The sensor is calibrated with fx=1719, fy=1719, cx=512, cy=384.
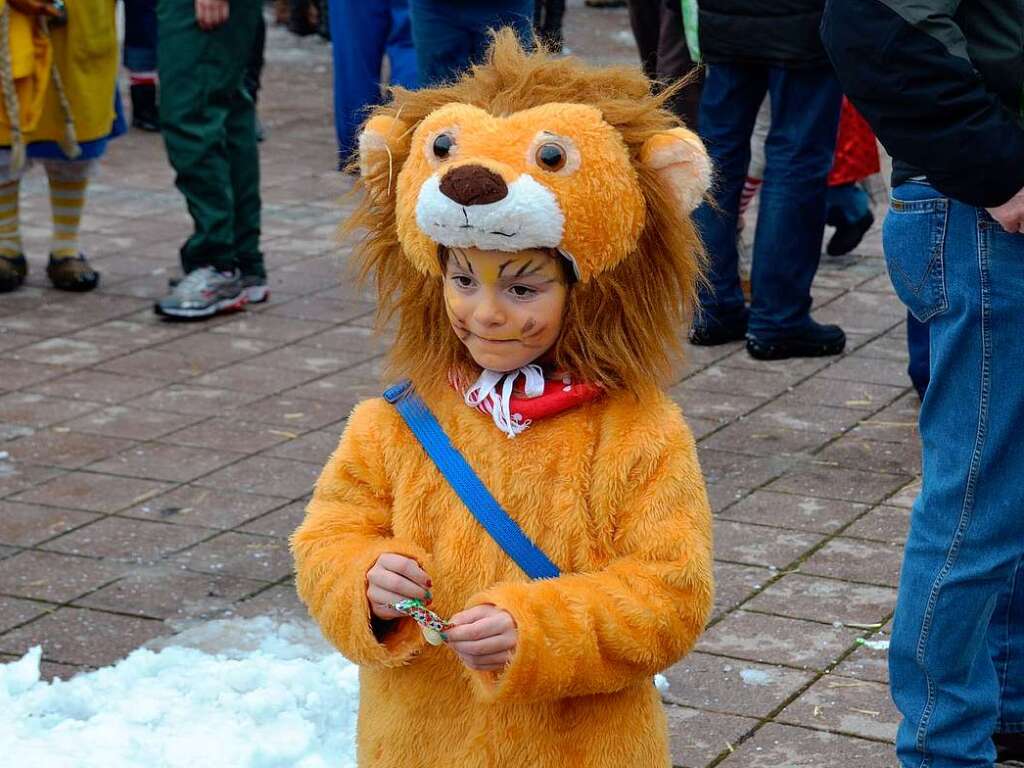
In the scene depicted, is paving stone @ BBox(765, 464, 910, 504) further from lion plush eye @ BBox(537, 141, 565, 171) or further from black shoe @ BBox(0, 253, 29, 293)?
black shoe @ BBox(0, 253, 29, 293)

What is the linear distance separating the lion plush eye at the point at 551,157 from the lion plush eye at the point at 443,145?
0.43 feet

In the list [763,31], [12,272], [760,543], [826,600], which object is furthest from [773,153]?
[12,272]

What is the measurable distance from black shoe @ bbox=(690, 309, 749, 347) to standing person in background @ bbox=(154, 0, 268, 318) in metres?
1.96

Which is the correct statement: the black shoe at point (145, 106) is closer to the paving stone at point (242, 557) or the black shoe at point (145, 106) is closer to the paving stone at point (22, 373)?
the paving stone at point (22, 373)

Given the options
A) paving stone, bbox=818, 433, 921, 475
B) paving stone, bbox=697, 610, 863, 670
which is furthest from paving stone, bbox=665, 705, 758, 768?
paving stone, bbox=818, 433, 921, 475

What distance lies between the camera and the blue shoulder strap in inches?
94.3

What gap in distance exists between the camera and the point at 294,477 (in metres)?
5.20

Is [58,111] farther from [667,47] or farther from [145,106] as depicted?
[145,106]

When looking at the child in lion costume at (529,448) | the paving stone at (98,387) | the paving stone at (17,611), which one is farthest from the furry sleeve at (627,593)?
the paving stone at (98,387)

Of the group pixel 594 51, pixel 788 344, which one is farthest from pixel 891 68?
pixel 594 51

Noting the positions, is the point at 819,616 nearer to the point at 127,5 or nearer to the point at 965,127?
the point at 965,127

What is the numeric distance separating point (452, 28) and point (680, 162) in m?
4.44

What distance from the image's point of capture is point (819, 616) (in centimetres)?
414

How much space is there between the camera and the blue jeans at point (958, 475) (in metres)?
3.01
